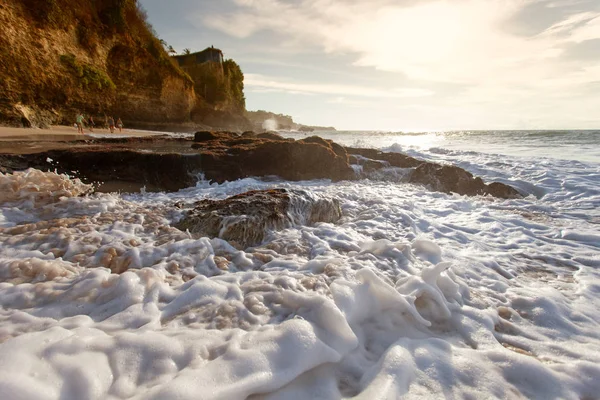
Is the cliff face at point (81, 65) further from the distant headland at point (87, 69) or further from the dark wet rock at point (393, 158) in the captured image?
the dark wet rock at point (393, 158)

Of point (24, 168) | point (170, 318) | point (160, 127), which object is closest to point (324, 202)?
point (170, 318)

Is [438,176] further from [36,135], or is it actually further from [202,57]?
[202,57]

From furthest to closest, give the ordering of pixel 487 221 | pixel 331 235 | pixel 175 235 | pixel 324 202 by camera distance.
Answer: pixel 487 221, pixel 324 202, pixel 331 235, pixel 175 235

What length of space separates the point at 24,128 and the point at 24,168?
1150 cm

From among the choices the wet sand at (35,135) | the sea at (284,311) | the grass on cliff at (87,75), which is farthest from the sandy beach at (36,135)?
the sea at (284,311)

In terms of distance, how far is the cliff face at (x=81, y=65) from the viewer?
13297 mm

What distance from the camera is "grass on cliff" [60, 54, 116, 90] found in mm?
16203

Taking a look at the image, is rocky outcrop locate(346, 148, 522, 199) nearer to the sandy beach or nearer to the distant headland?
the sandy beach

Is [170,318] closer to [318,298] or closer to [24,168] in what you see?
[318,298]

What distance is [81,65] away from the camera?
55.8ft

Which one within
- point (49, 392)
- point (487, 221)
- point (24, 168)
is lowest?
point (487, 221)

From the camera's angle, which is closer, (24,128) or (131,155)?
(131,155)

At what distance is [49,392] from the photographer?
3.54ft

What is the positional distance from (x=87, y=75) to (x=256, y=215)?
65.8 ft
